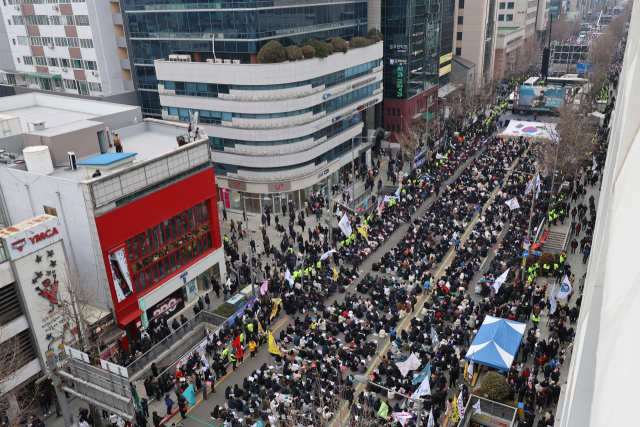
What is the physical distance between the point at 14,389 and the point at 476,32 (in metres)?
89.3

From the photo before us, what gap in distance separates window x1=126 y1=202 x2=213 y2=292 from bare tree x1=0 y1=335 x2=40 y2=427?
7301 mm

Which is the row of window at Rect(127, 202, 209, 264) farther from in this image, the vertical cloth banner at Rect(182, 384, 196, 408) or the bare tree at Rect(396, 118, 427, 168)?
the bare tree at Rect(396, 118, 427, 168)

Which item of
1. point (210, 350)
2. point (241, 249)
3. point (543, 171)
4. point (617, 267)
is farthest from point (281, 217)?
point (617, 267)

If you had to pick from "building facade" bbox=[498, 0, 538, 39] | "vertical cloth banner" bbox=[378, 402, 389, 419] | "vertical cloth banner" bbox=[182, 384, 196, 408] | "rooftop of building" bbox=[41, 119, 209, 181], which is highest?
"building facade" bbox=[498, 0, 538, 39]

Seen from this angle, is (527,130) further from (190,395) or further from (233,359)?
(190,395)

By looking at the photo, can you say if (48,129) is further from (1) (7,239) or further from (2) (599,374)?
(2) (599,374)

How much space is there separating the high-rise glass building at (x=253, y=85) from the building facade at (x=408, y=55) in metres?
11.0

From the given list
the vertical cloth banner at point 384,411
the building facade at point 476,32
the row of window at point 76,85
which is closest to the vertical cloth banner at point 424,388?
the vertical cloth banner at point 384,411

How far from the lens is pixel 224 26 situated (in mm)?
45781

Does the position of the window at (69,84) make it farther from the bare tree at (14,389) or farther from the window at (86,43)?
the bare tree at (14,389)

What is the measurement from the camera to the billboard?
74569 mm

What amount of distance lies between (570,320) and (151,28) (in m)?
45.5

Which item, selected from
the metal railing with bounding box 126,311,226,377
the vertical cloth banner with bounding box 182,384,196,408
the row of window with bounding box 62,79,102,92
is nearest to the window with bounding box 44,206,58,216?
the metal railing with bounding box 126,311,226,377

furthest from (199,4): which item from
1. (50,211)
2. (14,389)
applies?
(14,389)
